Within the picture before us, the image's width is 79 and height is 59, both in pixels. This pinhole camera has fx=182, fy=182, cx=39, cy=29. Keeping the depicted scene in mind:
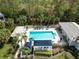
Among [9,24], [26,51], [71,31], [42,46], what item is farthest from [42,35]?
[26,51]

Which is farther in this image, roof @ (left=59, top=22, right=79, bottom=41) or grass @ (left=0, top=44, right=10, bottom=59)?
roof @ (left=59, top=22, right=79, bottom=41)

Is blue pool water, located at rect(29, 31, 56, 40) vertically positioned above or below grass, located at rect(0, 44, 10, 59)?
below

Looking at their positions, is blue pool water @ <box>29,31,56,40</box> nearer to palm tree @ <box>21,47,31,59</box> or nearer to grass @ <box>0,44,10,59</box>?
grass @ <box>0,44,10,59</box>

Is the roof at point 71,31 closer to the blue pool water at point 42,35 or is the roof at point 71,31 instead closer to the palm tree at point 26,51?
the blue pool water at point 42,35

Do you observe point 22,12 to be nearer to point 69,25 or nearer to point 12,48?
point 69,25

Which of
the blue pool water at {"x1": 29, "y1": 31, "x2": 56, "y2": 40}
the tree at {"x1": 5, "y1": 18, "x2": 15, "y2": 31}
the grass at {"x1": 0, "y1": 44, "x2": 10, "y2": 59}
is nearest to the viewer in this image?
the grass at {"x1": 0, "y1": 44, "x2": 10, "y2": 59}

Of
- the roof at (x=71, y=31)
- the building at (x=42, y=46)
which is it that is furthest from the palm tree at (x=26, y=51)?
the roof at (x=71, y=31)

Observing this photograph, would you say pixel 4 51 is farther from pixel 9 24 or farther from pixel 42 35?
pixel 9 24

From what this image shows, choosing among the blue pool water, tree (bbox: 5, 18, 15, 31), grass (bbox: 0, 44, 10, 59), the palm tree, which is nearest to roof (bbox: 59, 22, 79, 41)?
the blue pool water

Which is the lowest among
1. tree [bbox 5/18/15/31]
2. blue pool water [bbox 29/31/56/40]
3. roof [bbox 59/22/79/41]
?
blue pool water [bbox 29/31/56/40]
